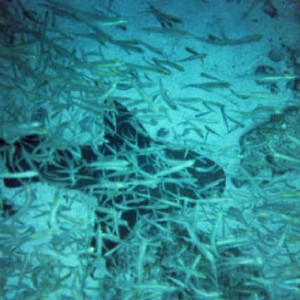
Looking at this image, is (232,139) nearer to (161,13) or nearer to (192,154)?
(192,154)

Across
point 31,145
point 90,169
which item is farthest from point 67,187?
point 31,145

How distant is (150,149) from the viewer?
370 centimetres

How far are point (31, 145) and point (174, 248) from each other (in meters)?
2.14

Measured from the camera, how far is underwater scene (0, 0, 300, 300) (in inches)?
148

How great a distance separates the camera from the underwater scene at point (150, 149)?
12.4 ft

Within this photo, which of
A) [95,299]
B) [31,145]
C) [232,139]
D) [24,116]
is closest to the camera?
[31,145]

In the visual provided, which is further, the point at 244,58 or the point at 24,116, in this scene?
the point at 244,58

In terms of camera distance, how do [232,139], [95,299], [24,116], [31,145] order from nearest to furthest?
1. [31,145]
2. [24,116]
3. [95,299]
4. [232,139]

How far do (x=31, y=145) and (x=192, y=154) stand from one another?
1963 millimetres

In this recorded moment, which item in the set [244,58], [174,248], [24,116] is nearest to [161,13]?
[244,58]

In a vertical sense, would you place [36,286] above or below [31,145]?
below

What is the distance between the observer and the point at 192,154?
14.0 feet

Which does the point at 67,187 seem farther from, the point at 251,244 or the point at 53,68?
the point at 251,244

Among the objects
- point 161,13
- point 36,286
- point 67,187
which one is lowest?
point 36,286
